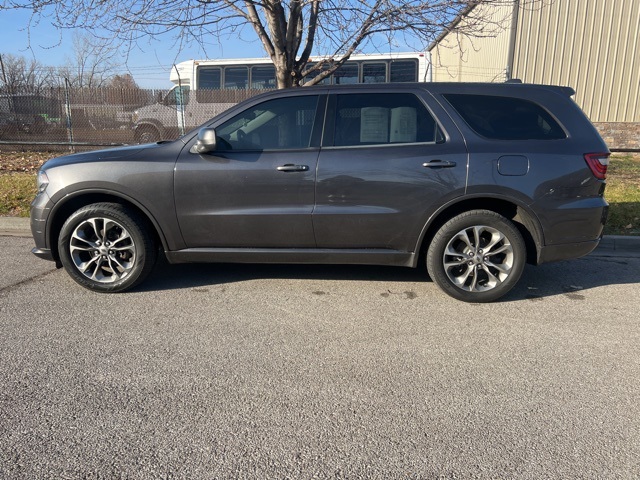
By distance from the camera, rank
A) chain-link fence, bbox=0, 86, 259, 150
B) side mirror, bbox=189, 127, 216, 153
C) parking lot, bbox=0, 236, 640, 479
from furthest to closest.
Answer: chain-link fence, bbox=0, 86, 259, 150 → side mirror, bbox=189, 127, 216, 153 → parking lot, bbox=0, 236, 640, 479

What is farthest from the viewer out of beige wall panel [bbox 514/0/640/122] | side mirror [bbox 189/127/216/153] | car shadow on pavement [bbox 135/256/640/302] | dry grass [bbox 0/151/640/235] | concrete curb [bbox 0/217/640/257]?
beige wall panel [bbox 514/0/640/122]

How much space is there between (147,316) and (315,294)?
144cm

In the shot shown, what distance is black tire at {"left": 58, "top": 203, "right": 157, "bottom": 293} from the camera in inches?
167

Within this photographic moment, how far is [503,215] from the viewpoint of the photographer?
4.26 metres

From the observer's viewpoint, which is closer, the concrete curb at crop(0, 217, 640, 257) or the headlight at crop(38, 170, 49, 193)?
the headlight at crop(38, 170, 49, 193)

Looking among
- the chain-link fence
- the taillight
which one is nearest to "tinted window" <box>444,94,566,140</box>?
the taillight

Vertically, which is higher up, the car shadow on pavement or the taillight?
the taillight

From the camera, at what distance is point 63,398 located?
107 inches

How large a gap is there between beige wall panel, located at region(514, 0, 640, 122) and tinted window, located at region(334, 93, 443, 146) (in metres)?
12.2

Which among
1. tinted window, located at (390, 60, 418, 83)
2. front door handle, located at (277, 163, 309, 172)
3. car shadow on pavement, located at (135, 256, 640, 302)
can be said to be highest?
tinted window, located at (390, 60, 418, 83)

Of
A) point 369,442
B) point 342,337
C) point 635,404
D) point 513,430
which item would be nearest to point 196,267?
point 342,337

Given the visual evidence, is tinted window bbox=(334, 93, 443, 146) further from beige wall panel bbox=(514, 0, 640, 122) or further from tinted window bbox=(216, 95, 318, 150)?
beige wall panel bbox=(514, 0, 640, 122)

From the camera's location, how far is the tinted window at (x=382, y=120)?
13.6 feet

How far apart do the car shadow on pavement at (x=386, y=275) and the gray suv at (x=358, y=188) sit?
1.30 feet
